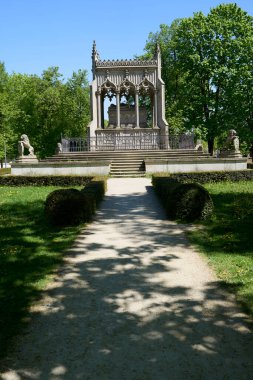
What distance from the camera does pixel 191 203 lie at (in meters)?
11.1

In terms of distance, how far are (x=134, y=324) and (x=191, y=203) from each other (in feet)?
21.7

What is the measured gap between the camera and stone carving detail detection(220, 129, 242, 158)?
81.2ft

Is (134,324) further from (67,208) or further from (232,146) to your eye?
(232,146)

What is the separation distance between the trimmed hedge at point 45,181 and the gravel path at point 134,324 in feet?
39.7

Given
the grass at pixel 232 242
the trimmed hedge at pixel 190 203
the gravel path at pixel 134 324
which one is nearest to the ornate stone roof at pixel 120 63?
the grass at pixel 232 242

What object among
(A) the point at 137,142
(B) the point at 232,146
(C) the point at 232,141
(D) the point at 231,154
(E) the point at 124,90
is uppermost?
(E) the point at 124,90

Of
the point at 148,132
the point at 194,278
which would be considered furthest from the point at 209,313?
the point at 148,132

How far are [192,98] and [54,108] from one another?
2010 centimetres

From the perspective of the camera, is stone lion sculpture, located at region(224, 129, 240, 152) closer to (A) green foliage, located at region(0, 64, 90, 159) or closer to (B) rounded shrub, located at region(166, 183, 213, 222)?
(B) rounded shrub, located at region(166, 183, 213, 222)

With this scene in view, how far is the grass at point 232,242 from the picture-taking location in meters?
6.29

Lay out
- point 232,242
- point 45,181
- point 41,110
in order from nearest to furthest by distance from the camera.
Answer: point 232,242
point 45,181
point 41,110

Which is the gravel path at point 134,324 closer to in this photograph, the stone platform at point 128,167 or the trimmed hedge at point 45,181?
the trimmed hedge at point 45,181

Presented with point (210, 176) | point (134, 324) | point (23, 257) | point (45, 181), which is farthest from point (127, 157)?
point (134, 324)

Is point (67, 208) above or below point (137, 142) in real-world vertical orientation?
below
